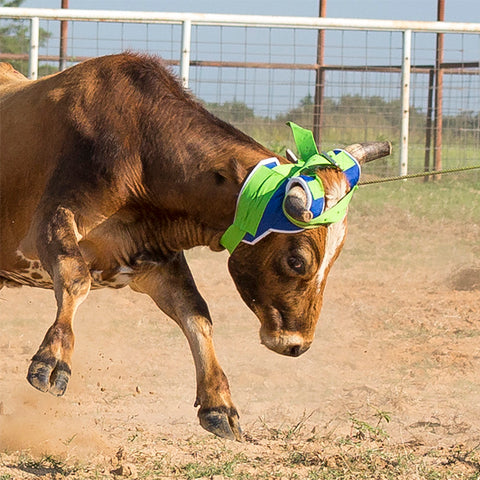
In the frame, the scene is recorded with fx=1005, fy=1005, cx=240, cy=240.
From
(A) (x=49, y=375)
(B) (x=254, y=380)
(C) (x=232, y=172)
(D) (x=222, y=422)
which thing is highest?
(C) (x=232, y=172)

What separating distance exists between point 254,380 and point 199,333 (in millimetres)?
1639

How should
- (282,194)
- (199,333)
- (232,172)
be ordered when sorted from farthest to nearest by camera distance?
(199,333)
(232,172)
(282,194)

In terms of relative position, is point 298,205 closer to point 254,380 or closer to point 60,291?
point 60,291

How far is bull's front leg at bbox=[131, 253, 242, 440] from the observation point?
4375 millimetres

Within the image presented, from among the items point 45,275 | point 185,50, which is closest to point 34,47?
point 185,50

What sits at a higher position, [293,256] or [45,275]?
[293,256]

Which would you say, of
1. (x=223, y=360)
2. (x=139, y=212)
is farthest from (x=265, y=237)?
(x=223, y=360)

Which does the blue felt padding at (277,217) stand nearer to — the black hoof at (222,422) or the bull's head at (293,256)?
the bull's head at (293,256)

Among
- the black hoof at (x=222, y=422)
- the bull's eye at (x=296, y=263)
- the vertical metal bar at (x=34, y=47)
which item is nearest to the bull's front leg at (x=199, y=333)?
the black hoof at (x=222, y=422)

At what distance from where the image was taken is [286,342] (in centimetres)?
434

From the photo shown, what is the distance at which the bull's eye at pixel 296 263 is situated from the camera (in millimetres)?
4168

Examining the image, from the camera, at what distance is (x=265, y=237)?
4.23 metres

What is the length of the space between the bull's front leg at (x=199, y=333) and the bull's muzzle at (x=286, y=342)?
1.08 ft

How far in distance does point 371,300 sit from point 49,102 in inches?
175
